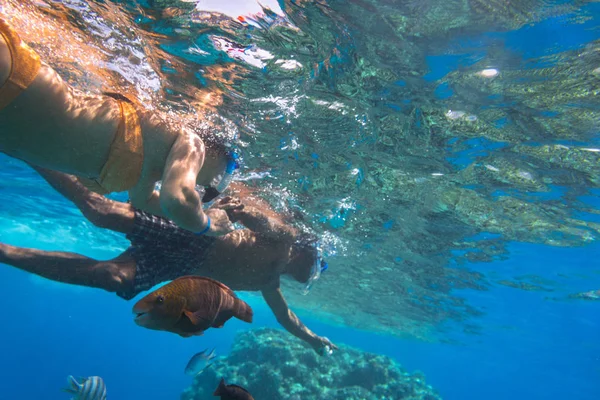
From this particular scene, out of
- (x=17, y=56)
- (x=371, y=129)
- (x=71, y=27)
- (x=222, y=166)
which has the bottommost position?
(x=17, y=56)

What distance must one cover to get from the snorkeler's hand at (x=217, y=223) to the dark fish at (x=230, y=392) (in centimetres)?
159

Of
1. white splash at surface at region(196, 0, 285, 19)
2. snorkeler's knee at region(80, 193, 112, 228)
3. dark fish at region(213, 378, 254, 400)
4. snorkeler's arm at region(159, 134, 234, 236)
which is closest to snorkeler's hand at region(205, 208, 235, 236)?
snorkeler's arm at region(159, 134, 234, 236)

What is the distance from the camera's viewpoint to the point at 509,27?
16.7 ft

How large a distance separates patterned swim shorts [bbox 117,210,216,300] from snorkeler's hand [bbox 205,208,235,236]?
2.04m

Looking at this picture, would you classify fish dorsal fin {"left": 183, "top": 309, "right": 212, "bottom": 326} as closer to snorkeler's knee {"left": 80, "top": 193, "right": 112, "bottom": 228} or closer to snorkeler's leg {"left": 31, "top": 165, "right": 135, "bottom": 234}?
snorkeler's leg {"left": 31, "top": 165, "right": 135, "bottom": 234}

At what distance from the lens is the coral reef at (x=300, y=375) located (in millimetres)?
13750

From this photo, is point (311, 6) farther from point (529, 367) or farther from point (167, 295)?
point (529, 367)

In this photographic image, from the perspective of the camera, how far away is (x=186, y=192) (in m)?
3.04

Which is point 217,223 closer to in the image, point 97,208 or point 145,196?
point 145,196

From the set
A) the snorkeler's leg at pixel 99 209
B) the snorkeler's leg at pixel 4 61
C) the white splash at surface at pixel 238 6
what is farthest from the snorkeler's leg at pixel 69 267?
the white splash at surface at pixel 238 6

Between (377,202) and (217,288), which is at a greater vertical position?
(377,202)

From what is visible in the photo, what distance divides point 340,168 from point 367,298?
19.1 m

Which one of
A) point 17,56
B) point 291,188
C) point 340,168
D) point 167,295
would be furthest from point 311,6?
point 291,188

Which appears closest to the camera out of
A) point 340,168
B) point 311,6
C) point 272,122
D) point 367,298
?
point 311,6
